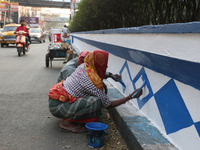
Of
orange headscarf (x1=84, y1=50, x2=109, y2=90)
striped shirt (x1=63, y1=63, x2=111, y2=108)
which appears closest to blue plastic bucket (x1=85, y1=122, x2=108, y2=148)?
striped shirt (x1=63, y1=63, x2=111, y2=108)

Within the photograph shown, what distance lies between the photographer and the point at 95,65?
11.8 ft

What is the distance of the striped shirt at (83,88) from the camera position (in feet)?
11.6

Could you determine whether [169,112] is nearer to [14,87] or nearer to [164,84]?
[164,84]

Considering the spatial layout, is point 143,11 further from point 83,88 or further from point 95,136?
point 95,136

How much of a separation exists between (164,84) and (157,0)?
7.88 feet

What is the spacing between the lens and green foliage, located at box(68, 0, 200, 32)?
14.8ft

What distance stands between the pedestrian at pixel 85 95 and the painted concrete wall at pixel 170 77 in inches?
14.6

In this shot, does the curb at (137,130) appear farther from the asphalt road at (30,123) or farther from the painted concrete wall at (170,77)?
the asphalt road at (30,123)

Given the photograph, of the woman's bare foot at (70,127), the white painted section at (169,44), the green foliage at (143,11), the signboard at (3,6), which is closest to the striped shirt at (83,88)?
the woman's bare foot at (70,127)

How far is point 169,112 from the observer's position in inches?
111

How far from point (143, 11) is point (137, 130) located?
4363 mm

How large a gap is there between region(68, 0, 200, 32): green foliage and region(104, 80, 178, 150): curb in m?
1.79

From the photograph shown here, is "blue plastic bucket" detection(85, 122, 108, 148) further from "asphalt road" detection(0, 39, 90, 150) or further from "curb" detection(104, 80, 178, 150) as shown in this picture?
"curb" detection(104, 80, 178, 150)

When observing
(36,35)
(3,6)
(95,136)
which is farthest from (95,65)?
(3,6)
